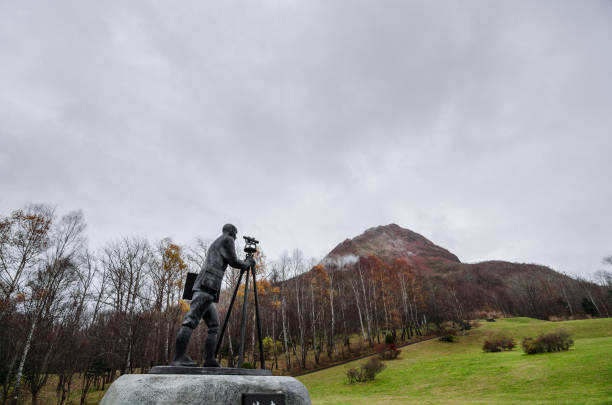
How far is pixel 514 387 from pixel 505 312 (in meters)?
54.4

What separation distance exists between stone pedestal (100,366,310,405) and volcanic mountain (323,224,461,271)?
81676 millimetres

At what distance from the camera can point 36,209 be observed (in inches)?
669

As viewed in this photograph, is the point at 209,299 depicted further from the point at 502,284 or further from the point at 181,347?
the point at 502,284

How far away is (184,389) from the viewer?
324 cm

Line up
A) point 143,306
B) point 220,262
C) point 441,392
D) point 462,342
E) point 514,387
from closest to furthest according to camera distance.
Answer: point 220,262 → point 514,387 → point 441,392 → point 143,306 → point 462,342

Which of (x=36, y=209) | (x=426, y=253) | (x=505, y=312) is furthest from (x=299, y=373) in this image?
(x=426, y=253)

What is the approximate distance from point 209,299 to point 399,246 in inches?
4400

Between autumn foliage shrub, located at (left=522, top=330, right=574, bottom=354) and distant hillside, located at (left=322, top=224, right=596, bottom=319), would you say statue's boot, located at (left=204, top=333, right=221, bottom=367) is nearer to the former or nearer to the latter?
autumn foliage shrub, located at (left=522, top=330, right=574, bottom=354)

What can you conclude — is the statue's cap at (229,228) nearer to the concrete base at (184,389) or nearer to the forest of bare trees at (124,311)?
the concrete base at (184,389)

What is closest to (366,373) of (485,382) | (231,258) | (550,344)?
(485,382)

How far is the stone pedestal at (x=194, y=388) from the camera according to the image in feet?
10.4

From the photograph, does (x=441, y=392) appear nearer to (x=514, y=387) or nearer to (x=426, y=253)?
(x=514, y=387)

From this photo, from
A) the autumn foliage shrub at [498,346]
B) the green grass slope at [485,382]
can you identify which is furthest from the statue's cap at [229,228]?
the autumn foliage shrub at [498,346]

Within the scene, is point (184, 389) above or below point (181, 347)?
below
